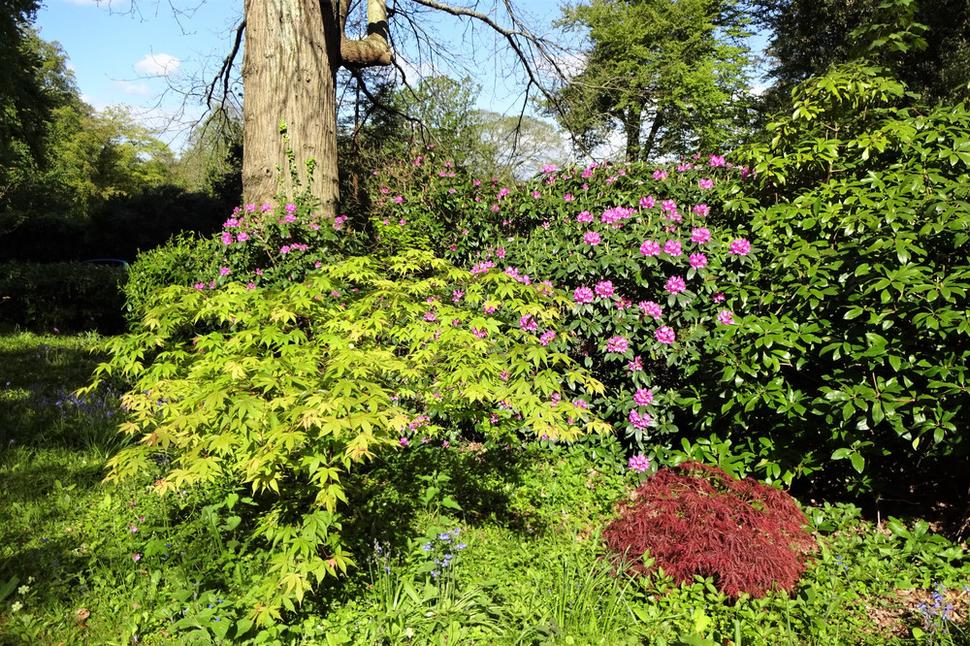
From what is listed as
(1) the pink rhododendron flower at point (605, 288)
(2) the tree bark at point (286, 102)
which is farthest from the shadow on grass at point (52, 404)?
(1) the pink rhododendron flower at point (605, 288)

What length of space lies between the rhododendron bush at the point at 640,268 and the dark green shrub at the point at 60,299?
7.16 metres

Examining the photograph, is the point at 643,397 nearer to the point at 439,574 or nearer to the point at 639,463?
the point at 639,463

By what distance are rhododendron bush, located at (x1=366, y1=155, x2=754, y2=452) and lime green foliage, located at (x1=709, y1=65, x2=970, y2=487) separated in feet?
0.73

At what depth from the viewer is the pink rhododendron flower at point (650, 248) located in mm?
3328

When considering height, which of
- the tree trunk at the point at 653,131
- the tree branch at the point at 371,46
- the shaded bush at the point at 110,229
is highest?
the tree trunk at the point at 653,131

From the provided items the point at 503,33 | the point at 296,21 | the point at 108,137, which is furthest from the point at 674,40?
the point at 108,137

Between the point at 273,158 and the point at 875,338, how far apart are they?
4632mm

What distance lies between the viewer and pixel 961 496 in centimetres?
303

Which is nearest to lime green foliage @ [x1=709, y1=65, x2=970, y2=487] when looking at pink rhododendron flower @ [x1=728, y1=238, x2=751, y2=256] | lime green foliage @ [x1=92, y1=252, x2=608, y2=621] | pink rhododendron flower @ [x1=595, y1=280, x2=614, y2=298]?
pink rhododendron flower @ [x1=728, y1=238, x2=751, y2=256]

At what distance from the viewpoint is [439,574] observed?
2312mm

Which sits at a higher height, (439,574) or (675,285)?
(675,285)

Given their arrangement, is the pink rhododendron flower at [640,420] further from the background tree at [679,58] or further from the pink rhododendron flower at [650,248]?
the background tree at [679,58]

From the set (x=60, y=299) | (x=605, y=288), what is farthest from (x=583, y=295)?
(x=60, y=299)

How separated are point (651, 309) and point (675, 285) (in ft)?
0.67
